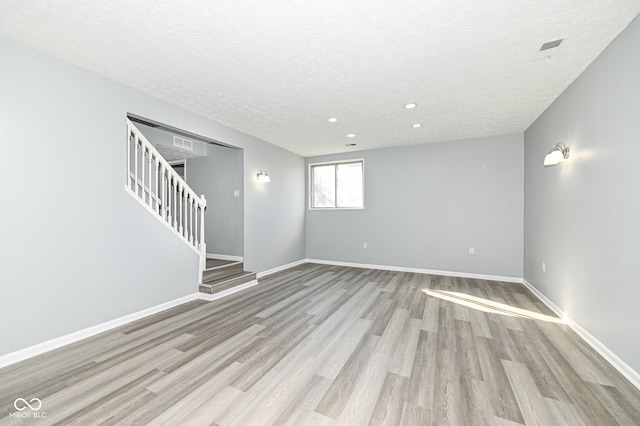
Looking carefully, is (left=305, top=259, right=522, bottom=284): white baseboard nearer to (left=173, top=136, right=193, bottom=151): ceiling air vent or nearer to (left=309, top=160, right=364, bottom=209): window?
(left=309, top=160, right=364, bottom=209): window

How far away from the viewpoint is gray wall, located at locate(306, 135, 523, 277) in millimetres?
4883

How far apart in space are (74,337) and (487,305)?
196 inches

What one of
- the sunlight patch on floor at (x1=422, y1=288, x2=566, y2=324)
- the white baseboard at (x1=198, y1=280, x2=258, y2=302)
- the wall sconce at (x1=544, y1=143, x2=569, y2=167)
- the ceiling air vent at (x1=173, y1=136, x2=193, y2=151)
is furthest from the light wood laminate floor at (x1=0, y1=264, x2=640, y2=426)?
the ceiling air vent at (x1=173, y1=136, x2=193, y2=151)

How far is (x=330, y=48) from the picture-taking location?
2.28 m

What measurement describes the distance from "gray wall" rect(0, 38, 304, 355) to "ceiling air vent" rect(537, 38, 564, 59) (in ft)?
13.9

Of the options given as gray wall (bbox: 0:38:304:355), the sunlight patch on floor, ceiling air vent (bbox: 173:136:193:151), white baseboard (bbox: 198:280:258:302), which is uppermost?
ceiling air vent (bbox: 173:136:193:151)

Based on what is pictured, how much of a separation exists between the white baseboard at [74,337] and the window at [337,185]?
4.12m


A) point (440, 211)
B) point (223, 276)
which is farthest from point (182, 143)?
point (440, 211)

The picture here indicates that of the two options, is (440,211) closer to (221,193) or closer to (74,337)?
(221,193)

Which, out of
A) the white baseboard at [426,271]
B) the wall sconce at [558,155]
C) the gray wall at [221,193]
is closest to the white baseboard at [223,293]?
the gray wall at [221,193]

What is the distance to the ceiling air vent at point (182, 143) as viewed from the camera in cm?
477

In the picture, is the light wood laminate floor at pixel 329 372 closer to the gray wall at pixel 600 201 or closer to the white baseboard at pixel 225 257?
the gray wall at pixel 600 201

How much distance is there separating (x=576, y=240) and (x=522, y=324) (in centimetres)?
112

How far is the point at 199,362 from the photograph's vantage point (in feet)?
7.27
